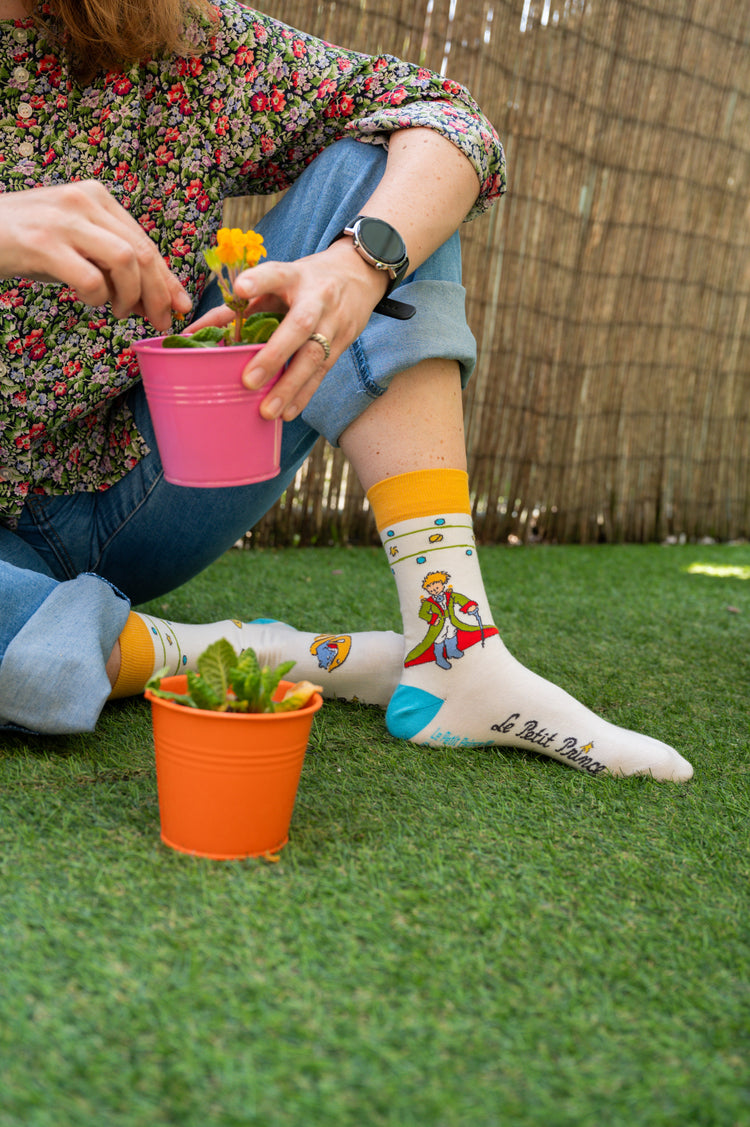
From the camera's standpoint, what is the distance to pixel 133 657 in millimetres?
1117

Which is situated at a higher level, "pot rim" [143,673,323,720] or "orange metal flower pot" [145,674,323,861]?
"pot rim" [143,673,323,720]

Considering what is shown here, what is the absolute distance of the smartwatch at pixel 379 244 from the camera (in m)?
0.90

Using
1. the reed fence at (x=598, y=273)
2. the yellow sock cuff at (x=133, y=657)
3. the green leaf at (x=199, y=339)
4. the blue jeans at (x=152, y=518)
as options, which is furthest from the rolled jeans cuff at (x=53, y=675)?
the reed fence at (x=598, y=273)

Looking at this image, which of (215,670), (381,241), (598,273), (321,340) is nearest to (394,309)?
(381,241)

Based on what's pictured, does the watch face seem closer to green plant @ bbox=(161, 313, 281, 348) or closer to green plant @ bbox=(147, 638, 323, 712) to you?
green plant @ bbox=(161, 313, 281, 348)

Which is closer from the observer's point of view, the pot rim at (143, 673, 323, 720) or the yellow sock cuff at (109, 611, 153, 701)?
the pot rim at (143, 673, 323, 720)

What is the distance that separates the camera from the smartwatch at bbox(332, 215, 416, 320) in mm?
901

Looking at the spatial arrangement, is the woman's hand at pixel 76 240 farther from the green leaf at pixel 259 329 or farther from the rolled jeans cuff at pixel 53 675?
the rolled jeans cuff at pixel 53 675

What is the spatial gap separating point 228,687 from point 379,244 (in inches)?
17.8

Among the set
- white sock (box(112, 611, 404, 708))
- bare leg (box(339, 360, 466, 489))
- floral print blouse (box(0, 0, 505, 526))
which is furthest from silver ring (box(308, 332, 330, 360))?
white sock (box(112, 611, 404, 708))

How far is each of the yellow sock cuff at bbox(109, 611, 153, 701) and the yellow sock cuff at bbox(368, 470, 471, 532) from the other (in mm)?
327

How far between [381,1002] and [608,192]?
2901mm

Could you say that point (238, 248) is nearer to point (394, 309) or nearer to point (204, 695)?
point (394, 309)

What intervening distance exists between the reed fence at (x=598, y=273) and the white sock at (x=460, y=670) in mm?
1454
